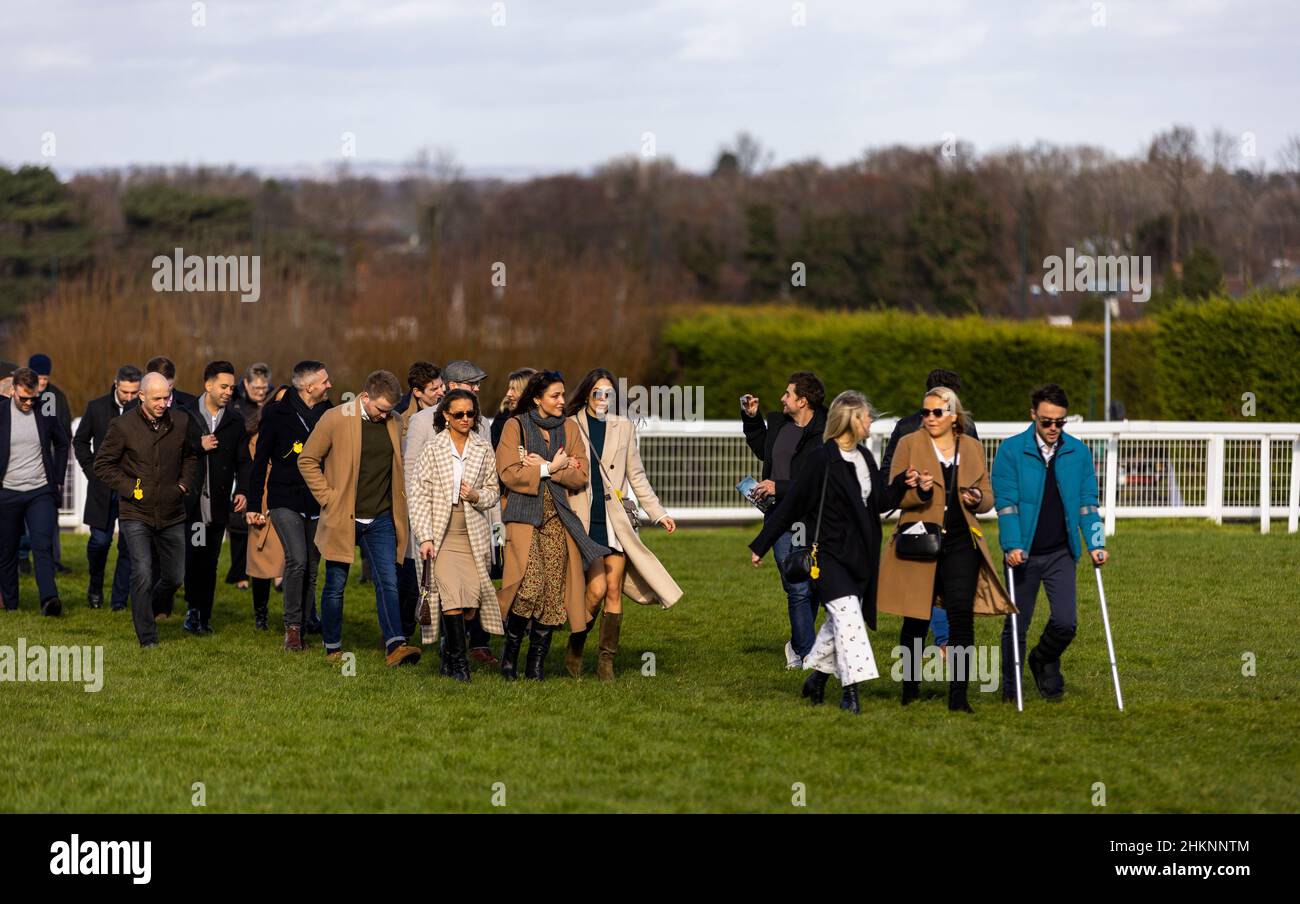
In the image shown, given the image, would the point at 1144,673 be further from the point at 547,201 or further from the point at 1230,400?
the point at 547,201

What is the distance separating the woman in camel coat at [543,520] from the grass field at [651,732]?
0.53m

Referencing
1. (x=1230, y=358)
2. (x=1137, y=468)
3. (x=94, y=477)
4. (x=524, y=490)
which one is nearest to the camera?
(x=524, y=490)

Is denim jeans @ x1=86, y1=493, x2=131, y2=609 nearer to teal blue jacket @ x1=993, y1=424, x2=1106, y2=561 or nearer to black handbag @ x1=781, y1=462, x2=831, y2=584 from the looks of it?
black handbag @ x1=781, y1=462, x2=831, y2=584

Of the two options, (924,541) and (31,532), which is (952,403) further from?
(31,532)

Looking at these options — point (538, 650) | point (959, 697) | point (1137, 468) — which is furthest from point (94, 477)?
point (1137, 468)

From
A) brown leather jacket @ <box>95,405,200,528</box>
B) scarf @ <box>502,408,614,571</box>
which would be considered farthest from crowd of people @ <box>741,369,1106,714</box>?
brown leather jacket @ <box>95,405,200,528</box>

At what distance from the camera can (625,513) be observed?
1036cm

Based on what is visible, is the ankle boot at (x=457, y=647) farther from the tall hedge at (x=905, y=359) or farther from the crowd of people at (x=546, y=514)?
the tall hedge at (x=905, y=359)

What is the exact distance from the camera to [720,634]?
1240 centimetres

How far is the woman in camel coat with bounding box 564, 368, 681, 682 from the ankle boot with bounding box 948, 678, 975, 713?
1852 mm

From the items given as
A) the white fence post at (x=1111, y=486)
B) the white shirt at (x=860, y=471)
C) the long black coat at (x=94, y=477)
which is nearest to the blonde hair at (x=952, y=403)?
the white shirt at (x=860, y=471)

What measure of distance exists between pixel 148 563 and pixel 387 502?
191 cm
